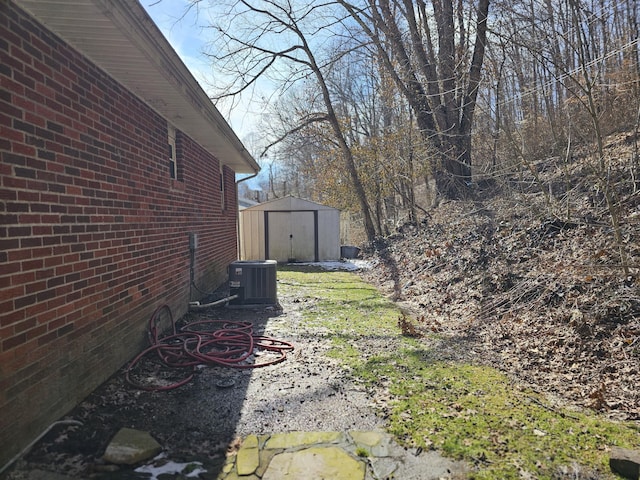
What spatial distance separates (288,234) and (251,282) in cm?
857

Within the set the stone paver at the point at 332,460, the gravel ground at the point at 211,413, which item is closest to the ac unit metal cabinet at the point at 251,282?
the gravel ground at the point at 211,413

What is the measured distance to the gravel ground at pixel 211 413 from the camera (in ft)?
7.84

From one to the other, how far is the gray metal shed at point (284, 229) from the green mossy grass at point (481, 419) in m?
10.4

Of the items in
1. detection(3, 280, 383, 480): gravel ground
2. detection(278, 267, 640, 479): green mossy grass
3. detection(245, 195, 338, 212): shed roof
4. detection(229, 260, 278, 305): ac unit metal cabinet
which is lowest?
detection(278, 267, 640, 479): green mossy grass

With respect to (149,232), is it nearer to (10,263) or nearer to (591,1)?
(10,263)

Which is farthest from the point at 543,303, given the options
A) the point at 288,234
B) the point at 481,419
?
the point at 288,234

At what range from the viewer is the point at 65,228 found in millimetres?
2855

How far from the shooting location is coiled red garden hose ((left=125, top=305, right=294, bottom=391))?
12.6ft

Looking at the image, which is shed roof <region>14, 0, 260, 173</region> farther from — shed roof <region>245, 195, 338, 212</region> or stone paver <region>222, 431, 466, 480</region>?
shed roof <region>245, 195, 338, 212</region>

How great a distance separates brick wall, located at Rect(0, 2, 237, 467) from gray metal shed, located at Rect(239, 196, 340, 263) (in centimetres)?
1025

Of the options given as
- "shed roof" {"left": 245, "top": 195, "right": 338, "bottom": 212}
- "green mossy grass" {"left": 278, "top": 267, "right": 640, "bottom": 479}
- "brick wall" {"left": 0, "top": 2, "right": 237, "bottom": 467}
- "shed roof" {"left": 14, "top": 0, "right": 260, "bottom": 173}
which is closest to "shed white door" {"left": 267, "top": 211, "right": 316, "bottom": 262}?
"shed roof" {"left": 245, "top": 195, "right": 338, "bottom": 212}

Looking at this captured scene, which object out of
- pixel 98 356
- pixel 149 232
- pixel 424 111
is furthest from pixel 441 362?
pixel 424 111

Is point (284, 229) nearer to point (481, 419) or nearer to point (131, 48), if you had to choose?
point (131, 48)

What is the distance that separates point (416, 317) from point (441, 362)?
2120mm
